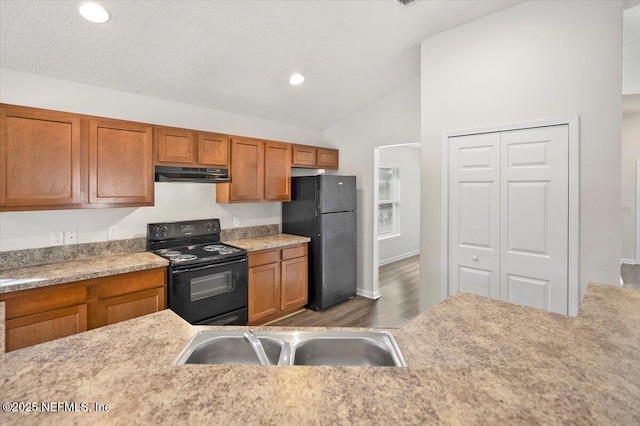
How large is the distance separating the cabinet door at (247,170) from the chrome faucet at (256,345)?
2417 millimetres

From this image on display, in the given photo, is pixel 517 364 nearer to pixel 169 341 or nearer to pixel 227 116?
pixel 169 341

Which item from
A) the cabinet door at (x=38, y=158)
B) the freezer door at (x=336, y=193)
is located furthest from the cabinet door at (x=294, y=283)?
the cabinet door at (x=38, y=158)

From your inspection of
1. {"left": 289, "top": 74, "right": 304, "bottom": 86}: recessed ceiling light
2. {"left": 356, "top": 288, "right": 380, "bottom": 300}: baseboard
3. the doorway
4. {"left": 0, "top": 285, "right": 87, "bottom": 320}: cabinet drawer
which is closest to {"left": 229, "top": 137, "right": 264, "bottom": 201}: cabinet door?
{"left": 289, "top": 74, "right": 304, "bottom": 86}: recessed ceiling light

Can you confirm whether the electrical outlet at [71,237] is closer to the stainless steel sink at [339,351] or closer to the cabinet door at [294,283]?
the cabinet door at [294,283]

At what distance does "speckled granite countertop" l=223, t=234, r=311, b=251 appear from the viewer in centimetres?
345

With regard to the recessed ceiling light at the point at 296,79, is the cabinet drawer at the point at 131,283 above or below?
below

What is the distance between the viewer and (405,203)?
704 cm

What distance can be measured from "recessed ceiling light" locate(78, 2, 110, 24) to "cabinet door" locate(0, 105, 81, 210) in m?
0.76

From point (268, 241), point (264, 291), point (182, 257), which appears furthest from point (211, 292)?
point (268, 241)

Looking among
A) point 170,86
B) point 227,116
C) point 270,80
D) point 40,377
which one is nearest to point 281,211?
point 227,116

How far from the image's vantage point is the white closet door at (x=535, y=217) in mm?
2348

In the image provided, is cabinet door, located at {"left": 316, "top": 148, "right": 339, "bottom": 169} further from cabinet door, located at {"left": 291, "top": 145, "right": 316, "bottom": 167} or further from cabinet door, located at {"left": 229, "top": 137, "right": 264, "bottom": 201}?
cabinet door, located at {"left": 229, "top": 137, "right": 264, "bottom": 201}

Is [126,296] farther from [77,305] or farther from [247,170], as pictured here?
[247,170]

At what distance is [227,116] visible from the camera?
3750 mm
